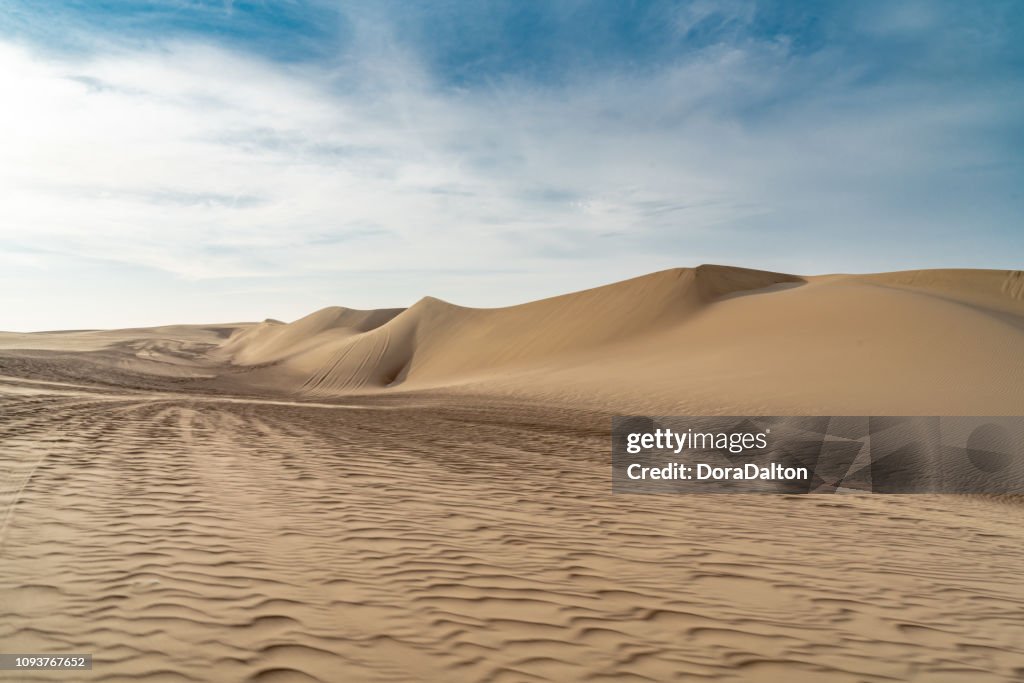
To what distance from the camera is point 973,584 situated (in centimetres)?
521

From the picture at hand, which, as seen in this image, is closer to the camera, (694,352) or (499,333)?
(694,352)

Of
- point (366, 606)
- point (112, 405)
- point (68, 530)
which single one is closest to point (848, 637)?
point (366, 606)

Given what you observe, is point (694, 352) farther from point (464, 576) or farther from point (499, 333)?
point (464, 576)

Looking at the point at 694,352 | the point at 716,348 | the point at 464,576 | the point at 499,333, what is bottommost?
the point at 464,576

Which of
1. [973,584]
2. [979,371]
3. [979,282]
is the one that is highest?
[979,282]

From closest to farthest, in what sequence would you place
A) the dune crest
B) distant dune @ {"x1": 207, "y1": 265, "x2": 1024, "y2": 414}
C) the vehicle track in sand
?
the vehicle track in sand
distant dune @ {"x1": 207, "y1": 265, "x2": 1024, "y2": 414}
the dune crest

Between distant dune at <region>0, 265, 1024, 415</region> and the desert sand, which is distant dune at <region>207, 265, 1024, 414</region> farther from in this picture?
the desert sand

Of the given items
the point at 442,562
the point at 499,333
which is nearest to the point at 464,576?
the point at 442,562

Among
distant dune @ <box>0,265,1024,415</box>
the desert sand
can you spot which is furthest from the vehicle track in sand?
distant dune @ <box>0,265,1024,415</box>

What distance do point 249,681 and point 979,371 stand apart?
25.1m

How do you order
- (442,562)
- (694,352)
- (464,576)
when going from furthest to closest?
(694,352) < (442,562) < (464,576)

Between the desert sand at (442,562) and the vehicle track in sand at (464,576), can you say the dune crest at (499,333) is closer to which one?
the desert sand at (442,562)

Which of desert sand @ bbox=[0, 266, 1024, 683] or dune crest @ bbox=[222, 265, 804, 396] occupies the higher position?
dune crest @ bbox=[222, 265, 804, 396]

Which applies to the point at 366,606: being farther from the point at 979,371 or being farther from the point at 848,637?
the point at 979,371
